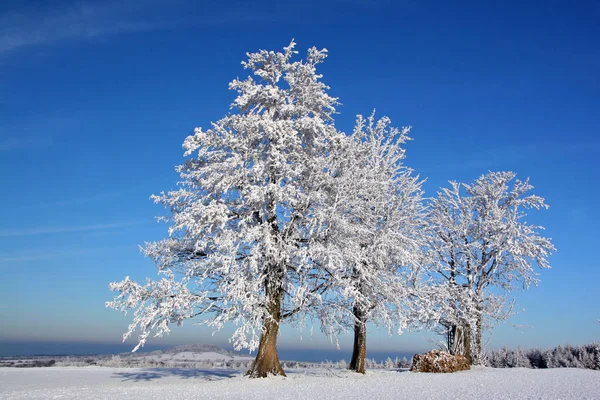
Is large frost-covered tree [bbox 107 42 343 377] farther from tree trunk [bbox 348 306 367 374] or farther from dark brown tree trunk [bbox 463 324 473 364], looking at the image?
dark brown tree trunk [bbox 463 324 473 364]

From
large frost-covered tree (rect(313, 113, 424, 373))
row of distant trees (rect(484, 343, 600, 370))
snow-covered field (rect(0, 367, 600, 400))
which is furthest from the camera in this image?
row of distant trees (rect(484, 343, 600, 370))

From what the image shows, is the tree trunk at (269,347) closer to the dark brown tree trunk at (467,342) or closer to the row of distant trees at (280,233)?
the row of distant trees at (280,233)

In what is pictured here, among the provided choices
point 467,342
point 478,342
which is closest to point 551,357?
point 478,342

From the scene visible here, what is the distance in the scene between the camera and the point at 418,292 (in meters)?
18.2

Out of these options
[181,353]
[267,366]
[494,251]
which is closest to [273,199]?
[267,366]

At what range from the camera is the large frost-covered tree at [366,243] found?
52.1 feet

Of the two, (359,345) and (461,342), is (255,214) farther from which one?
(461,342)

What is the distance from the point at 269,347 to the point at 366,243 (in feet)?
17.9

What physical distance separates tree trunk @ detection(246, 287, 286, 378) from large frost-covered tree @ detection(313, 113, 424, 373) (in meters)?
1.94

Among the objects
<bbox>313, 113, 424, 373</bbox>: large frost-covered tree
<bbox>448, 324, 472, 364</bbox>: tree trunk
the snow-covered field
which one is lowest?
the snow-covered field

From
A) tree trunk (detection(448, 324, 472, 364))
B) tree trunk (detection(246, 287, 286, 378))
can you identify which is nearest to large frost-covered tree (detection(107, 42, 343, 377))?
tree trunk (detection(246, 287, 286, 378))

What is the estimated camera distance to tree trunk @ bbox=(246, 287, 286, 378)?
16.0 metres

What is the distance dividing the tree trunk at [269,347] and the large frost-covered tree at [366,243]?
1938 mm

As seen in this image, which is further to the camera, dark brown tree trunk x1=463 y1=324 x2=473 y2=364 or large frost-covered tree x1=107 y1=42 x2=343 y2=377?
dark brown tree trunk x1=463 y1=324 x2=473 y2=364
